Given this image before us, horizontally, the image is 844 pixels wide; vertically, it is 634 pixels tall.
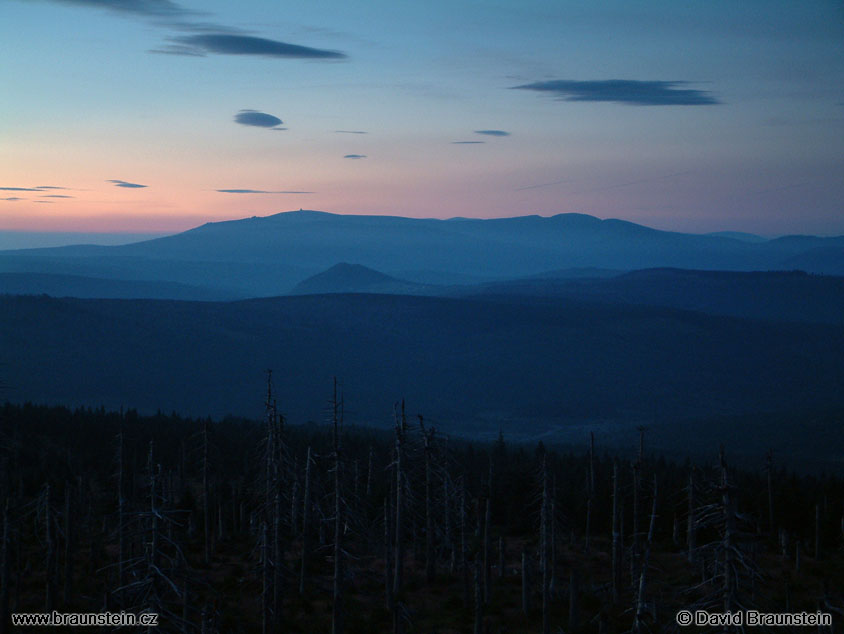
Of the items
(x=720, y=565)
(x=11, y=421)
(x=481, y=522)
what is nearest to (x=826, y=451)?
(x=481, y=522)

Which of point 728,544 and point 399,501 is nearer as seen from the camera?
point 728,544

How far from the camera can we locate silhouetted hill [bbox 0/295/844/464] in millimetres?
149125

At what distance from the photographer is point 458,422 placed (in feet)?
475

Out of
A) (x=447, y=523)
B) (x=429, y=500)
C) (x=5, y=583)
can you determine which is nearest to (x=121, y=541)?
(x=5, y=583)

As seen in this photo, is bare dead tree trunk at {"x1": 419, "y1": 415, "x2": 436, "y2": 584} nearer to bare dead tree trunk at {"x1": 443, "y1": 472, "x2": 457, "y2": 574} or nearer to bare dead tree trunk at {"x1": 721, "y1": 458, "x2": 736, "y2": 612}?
bare dead tree trunk at {"x1": 443, "y1": 472, "x2": 457, "y2": 574}

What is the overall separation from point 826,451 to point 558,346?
9975cm

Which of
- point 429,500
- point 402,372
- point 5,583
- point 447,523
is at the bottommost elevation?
point 402,372

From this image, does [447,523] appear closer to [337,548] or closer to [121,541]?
[337,548]
